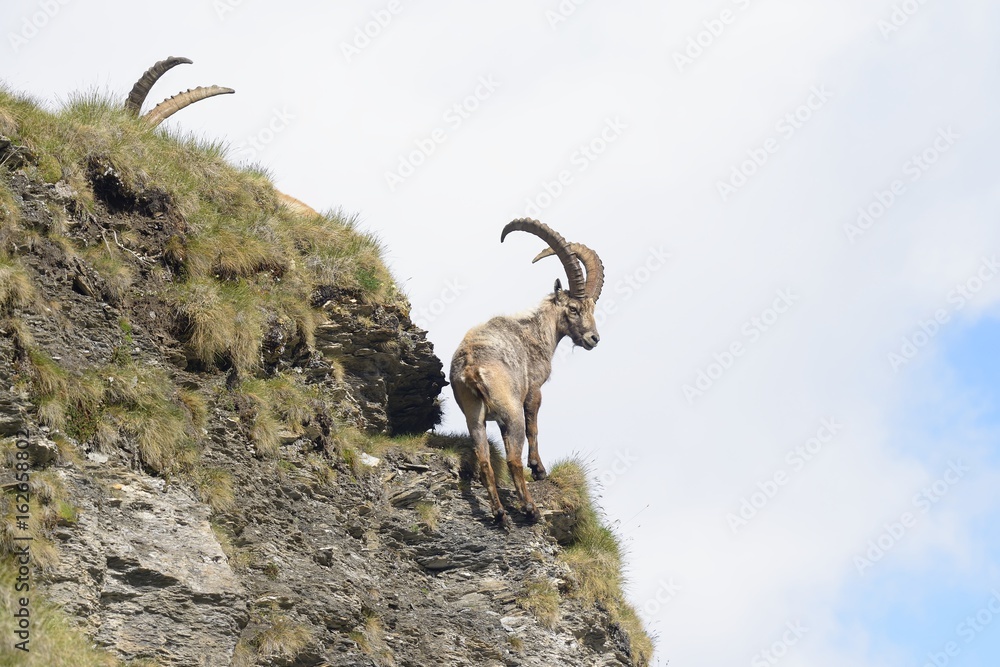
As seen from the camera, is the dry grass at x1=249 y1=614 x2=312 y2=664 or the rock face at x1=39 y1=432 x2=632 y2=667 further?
the dry grass at x1=249 y1=614 x2=312 y2=664

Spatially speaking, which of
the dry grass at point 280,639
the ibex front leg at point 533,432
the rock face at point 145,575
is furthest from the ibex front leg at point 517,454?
the rock face at point 145,575

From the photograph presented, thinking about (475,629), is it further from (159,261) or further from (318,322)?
(159,261)

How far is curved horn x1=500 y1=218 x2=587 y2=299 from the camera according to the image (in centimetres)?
1641

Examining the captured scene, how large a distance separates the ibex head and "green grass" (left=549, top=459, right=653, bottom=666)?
2.01 m

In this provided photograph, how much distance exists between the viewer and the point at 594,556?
14555mm

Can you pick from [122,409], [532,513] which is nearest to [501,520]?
[532,513]

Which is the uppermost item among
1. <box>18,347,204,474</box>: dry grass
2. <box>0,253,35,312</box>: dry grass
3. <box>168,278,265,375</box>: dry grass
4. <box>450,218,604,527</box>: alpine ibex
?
<box>450,218,604,527</box>: alpine ibex

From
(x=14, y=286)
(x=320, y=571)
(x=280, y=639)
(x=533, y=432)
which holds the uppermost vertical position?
(x=533, y=432)

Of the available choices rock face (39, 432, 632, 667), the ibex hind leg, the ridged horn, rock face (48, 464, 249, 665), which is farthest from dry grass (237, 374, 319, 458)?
the ridged horn

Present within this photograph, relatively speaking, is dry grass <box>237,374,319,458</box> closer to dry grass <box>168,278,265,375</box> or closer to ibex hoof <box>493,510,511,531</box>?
dry grass <box>168,278,265,375</box>

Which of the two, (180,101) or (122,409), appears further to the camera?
(180,101)

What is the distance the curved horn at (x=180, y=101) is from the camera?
17.7 m

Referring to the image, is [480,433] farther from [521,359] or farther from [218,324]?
[218,324]

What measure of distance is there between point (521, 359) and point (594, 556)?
2843 millimetres
